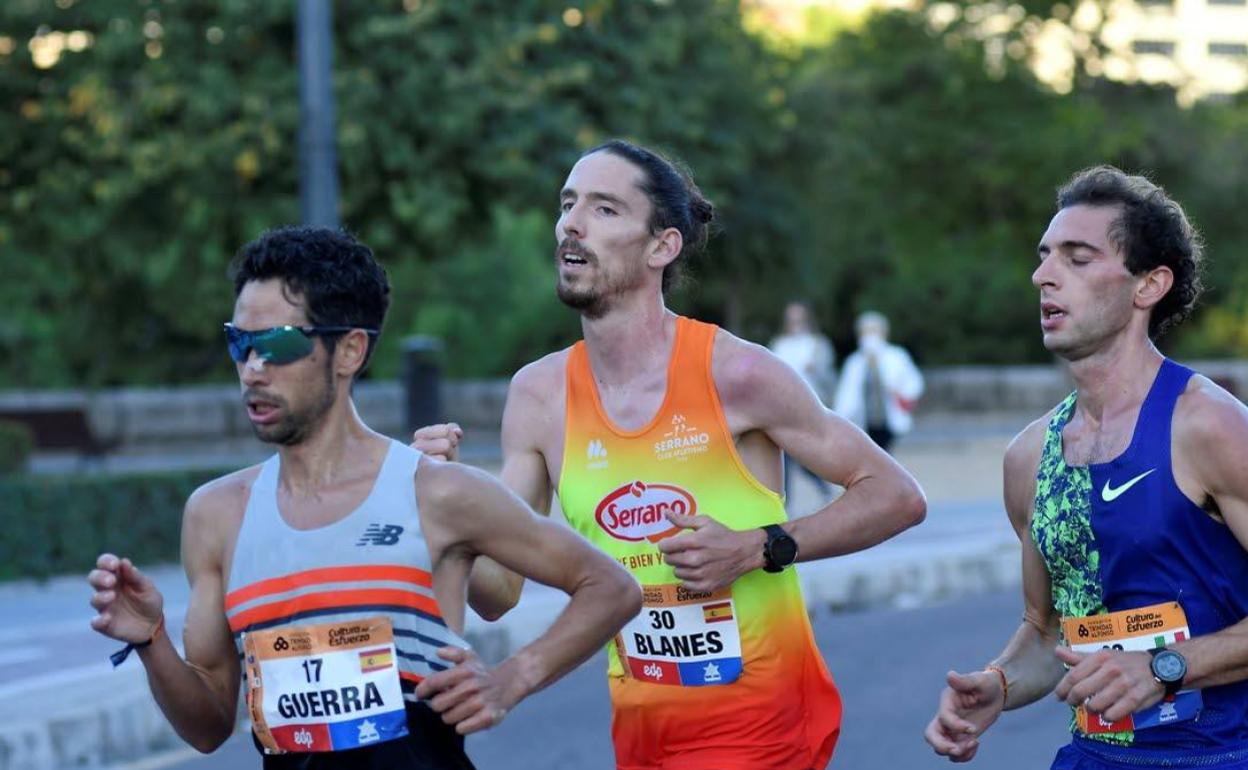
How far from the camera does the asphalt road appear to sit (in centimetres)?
855

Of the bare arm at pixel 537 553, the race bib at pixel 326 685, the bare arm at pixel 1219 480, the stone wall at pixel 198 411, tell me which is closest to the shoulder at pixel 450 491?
the bare arm at pixel 537 553

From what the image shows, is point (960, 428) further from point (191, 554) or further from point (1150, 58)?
point (191, 554)

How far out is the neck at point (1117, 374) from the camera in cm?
431

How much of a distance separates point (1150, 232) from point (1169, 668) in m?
0.87

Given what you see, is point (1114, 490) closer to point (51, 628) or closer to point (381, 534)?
point (381, 534)

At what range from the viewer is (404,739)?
3.71 metres

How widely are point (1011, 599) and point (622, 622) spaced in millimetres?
10126

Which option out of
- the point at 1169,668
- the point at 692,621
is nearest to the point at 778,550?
the point at 692,621

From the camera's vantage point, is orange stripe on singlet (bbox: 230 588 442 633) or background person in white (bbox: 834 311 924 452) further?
background person in white (bbox: 834 311 924 452)

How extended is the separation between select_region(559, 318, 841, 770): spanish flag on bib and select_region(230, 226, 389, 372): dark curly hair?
958 millimetres

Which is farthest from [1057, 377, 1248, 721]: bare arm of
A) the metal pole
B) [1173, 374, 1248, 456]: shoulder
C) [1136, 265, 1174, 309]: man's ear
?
the metal pole

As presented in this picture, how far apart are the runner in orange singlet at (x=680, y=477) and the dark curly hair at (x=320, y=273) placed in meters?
0.96

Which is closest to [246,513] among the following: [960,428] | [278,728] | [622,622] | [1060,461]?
[278,728]

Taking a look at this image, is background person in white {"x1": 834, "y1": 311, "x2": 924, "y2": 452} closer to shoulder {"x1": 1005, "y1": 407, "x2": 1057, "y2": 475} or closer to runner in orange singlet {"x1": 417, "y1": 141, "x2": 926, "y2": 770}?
runner in orange singlet {"x1": 417, "y1": 141, "x2": 926, "y2": 770}
